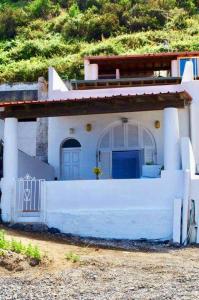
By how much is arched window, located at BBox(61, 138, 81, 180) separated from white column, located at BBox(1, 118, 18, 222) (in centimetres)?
281

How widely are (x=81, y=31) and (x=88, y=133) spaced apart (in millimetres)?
23772

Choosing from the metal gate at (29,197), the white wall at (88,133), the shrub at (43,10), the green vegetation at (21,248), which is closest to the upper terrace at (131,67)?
the white wall at (88,133)

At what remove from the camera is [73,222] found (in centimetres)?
1441

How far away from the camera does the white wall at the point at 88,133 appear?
17.5m

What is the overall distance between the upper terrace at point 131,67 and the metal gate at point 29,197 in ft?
18.9

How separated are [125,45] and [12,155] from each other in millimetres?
21737

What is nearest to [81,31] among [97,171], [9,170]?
[97,171]

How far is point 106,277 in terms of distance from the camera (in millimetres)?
9984

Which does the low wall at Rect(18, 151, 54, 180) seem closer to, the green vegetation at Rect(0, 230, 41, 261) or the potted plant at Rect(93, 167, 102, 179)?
the potted plant at Rect(93, 167, 102, 179)

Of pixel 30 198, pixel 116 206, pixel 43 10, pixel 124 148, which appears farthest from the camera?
pixel 43 10

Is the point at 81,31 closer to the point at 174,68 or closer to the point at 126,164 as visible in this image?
the point at 174,68

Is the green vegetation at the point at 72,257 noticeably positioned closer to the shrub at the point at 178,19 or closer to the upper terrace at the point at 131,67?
the upper terrace at the point at 131,67

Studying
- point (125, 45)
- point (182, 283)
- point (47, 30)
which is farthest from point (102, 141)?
point (47, 30)

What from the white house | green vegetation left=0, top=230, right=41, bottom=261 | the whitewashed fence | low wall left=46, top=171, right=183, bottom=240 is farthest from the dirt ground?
the whitewashed fence
